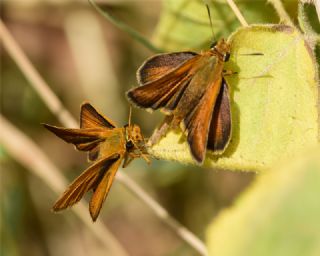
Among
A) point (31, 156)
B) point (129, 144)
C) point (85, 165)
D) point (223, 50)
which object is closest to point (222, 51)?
point (223, 50)

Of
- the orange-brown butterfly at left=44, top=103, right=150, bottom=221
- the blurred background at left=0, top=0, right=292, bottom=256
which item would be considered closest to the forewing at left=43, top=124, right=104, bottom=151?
the orange-brown butterfly at left=44, top=103, right=150, bottom=221

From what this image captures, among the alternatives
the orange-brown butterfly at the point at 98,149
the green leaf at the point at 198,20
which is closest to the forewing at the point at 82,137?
the orange-brown butterfly at the point at 98,149

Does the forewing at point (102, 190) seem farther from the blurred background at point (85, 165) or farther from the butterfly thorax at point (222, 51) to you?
the blurred background at point (85, 165)

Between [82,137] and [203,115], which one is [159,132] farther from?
[82,137]

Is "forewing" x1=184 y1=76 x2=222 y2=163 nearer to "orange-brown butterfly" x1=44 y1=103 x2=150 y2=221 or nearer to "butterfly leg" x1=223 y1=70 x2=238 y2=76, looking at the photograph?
"butterfly leg" x1=223 y1=70 x2=238 y2=76

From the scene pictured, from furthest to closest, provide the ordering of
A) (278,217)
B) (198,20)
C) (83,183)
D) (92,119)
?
(198,20), (92,119), (83,183), (278,217)

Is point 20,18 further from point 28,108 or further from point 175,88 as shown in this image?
point 175,88
